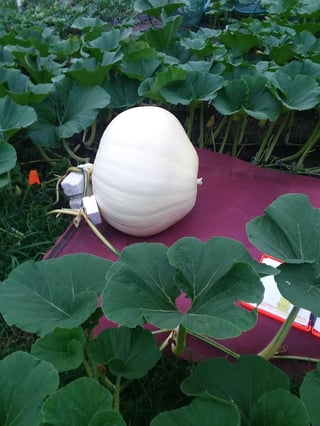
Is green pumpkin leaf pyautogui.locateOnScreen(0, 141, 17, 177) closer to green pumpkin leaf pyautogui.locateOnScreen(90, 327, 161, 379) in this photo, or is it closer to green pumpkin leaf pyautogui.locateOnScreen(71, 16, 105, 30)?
green pumpkin leaf pyautogui.locateOnScreen(90, 327, 161, 379)

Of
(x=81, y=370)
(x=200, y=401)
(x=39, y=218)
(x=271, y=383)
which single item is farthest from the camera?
(x=39, y=218)

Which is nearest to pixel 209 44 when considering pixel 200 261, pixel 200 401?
pixel 200 261

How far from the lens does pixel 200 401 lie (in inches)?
29.7

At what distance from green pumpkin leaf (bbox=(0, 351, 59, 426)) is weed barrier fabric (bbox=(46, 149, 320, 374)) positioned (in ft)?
1.73

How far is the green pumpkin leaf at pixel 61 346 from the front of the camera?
0.86m

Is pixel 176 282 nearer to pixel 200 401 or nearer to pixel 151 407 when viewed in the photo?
pixel 200 401

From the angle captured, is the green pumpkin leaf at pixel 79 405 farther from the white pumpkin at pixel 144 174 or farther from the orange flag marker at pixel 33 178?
the orange flag marker at pixel 33 178

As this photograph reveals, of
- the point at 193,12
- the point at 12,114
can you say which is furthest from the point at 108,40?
the point at 193,12

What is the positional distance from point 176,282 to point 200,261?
7 centimetres

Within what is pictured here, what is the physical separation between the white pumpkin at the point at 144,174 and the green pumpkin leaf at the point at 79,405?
82 cm

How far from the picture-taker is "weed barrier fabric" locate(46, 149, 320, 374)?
1.30 metres

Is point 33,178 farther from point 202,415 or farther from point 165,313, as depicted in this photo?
point 202,415

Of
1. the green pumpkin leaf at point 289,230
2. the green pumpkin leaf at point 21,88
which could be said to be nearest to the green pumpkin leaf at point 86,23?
the green pumpkin leaf at point 21,88

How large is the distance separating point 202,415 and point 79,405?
0.19m
